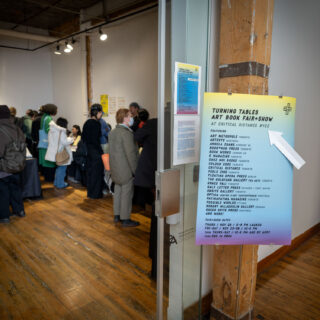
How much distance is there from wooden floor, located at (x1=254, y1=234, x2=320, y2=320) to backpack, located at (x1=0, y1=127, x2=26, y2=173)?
2.99 meters

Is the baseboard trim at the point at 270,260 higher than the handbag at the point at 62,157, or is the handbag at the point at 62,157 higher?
the handbag at the point at 62,157

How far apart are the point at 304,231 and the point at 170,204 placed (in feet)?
7.75

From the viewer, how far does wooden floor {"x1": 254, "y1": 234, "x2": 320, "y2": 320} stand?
2123 mm

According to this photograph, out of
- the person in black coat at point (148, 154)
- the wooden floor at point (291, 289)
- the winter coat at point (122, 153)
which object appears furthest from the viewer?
the winter coat at point (122, 153)

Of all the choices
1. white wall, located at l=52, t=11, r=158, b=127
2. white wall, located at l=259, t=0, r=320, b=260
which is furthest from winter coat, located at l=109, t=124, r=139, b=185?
white wall, located at l=52, t=11, r=158, b=127

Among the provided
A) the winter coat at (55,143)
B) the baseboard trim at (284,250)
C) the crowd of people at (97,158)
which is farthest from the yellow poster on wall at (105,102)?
the baseboard trim at (284,250)

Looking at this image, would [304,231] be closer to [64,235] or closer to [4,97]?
[64,235]

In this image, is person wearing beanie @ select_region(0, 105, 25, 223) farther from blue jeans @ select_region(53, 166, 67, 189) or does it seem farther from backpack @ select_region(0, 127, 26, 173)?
blue jeans @ select_region(53, 166, 67, 189)

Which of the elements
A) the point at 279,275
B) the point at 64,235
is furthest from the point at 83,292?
the point at 279,275

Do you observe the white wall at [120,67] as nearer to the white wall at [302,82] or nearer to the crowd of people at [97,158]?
the crowd of people at [97,158]

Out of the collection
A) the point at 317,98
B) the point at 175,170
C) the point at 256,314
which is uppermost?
the point at 317,98

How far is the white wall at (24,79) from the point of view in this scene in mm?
8078

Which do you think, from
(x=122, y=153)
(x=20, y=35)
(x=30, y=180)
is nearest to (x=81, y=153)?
(x=30, y=180)

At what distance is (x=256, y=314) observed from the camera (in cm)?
210
